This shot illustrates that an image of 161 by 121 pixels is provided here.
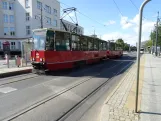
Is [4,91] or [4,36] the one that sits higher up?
[4,36]

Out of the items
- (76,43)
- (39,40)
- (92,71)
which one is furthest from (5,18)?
(92,71)

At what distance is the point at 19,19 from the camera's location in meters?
50.4

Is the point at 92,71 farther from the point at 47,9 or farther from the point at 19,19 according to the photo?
the point at 47,9

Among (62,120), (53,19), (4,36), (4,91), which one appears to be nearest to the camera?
Answer: (62,120)

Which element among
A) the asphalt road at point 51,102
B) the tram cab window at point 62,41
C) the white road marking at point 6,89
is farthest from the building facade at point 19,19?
the asphalt road at point 51,102

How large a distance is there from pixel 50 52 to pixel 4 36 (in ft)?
129

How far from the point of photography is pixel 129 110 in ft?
19.5

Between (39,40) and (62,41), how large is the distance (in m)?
1.85

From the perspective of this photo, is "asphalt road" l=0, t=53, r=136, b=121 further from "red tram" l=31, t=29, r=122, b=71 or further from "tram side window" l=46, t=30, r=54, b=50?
"tram side window" l=46, t=30, r=54, b=50

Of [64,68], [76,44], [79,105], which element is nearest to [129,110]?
[79,105]

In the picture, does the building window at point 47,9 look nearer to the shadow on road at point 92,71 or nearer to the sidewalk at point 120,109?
the shadow on road at point 92,71

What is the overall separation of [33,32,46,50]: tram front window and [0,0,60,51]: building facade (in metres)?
34.3

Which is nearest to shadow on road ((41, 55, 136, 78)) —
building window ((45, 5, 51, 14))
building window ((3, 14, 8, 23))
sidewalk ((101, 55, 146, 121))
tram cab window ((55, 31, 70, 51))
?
tram cab window ((55, 31, 70, 51))

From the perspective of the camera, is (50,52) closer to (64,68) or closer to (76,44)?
(64,68)
